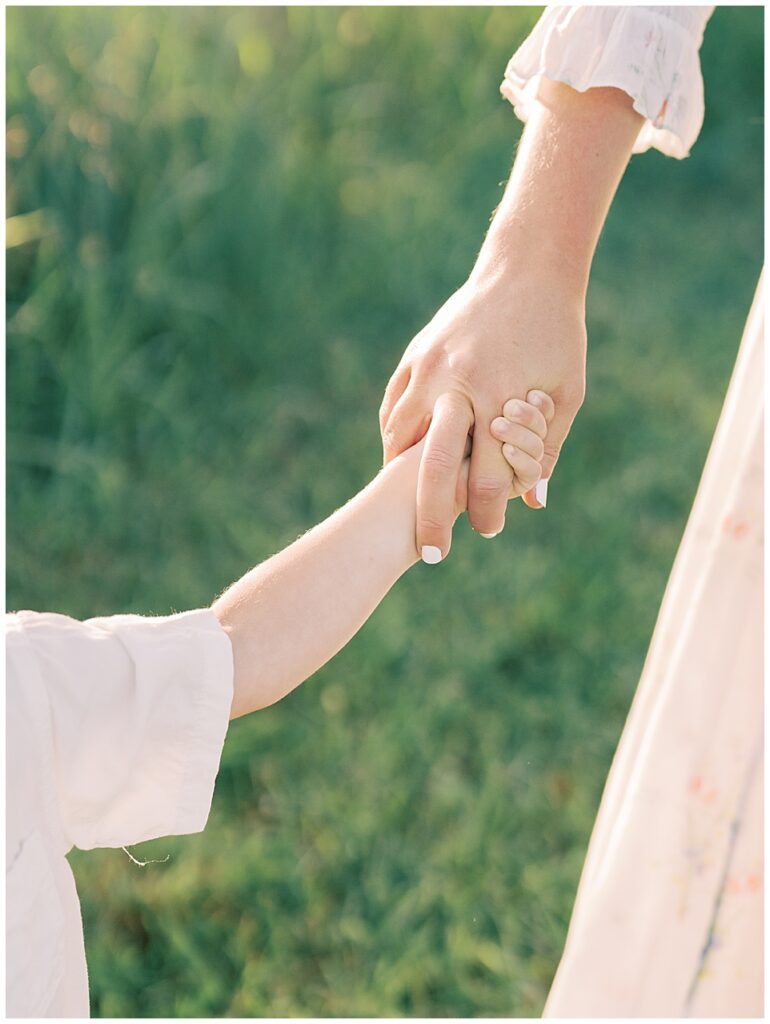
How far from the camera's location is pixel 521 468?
1116 mm

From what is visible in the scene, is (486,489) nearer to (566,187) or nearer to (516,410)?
(516,410)

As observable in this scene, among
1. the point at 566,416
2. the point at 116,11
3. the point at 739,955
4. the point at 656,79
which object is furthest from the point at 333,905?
the point at 116,11

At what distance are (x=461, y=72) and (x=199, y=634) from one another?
2752 millimetres

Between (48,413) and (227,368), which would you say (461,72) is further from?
(48,413)

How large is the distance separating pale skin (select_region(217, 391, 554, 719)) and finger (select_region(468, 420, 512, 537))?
0.08 meters

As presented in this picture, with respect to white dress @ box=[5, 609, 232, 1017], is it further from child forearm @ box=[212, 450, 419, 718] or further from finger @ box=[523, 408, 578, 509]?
finger @ box=[523, 408, 578, 509]

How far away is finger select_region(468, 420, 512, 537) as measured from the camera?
43.3 inches

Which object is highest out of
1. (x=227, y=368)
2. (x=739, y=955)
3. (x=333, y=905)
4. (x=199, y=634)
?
(x=227, y=368)

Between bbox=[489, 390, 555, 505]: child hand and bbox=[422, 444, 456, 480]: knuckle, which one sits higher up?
bbox=[489, 390, 555, 505]: child hand

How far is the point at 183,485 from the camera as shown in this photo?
2432 millimetres

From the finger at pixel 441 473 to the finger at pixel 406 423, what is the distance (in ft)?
0.08

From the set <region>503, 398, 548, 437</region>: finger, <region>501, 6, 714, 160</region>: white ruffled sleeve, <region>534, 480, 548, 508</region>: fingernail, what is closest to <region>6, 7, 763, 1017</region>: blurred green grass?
<region>534, 480, 548, 508</region>: fingernail

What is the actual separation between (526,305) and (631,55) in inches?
9.7

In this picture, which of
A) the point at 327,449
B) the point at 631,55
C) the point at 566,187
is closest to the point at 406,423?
the point at 566,187
